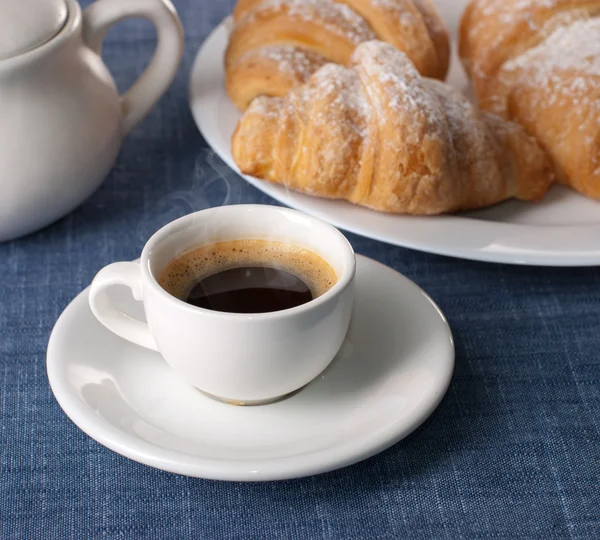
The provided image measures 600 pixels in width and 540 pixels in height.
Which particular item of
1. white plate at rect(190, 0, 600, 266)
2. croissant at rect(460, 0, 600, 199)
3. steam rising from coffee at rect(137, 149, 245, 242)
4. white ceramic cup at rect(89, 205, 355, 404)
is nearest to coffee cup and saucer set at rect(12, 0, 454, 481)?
white ceramic cup at rect(89, 205, 355, 404)

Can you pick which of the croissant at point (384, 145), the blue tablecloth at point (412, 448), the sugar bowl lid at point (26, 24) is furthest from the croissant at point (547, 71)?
the sugar bowl lid at point (26, 24)

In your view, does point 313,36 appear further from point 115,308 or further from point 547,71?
point 115,308

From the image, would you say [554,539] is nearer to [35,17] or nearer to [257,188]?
[257,188]

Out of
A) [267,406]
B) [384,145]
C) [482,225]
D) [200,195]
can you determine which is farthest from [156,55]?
[267,406]

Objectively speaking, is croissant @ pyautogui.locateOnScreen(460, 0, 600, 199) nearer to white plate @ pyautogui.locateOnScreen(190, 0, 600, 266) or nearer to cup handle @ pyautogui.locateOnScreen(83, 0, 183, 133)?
white plate @ pyautogui.locateOnScreen(190, 0, 600, 266)

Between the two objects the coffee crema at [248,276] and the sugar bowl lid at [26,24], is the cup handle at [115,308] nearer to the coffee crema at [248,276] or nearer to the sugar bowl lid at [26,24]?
the coffee crema at [248,276]

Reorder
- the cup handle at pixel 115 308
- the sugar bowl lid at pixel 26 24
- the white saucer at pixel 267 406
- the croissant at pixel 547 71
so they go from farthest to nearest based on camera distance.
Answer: the croissant at pixel 547 71
the sugar bowl lid at pixel 26 24
the cup handle at pixel 115 308
the white saucer at pixel 267 406
